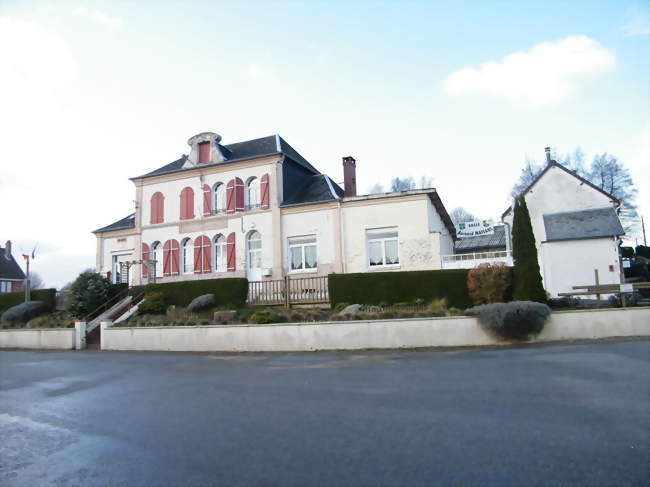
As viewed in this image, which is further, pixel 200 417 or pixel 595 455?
pixel 200 417

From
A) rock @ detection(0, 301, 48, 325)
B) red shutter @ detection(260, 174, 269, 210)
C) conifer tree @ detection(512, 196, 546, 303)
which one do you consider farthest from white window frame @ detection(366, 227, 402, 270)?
rock @ detection(0, 301, 48, 325)

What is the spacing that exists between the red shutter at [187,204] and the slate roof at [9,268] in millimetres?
38937

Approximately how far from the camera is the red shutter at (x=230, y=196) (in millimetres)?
24688

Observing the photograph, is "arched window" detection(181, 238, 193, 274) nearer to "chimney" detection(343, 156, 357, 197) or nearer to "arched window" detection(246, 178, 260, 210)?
"arched window" detection(246, 178, 260, 210)

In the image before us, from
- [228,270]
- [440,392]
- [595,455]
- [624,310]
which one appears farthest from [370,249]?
[595,455]

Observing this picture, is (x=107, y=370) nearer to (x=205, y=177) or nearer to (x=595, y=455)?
(x=595, y=455)

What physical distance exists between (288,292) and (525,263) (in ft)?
30.0

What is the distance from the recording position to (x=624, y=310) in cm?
1248

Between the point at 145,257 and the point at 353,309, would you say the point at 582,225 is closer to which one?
the point at 353,309

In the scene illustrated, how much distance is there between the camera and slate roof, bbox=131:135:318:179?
82.6ft

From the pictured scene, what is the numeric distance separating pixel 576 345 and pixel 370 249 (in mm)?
11685

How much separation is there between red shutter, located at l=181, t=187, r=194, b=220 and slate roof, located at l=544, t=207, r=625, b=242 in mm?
19002

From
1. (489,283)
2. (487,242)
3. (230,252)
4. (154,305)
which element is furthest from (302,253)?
(487,242)

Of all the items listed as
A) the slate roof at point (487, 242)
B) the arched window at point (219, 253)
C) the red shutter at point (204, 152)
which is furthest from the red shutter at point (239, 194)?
the slate roof at point (487, 242)
